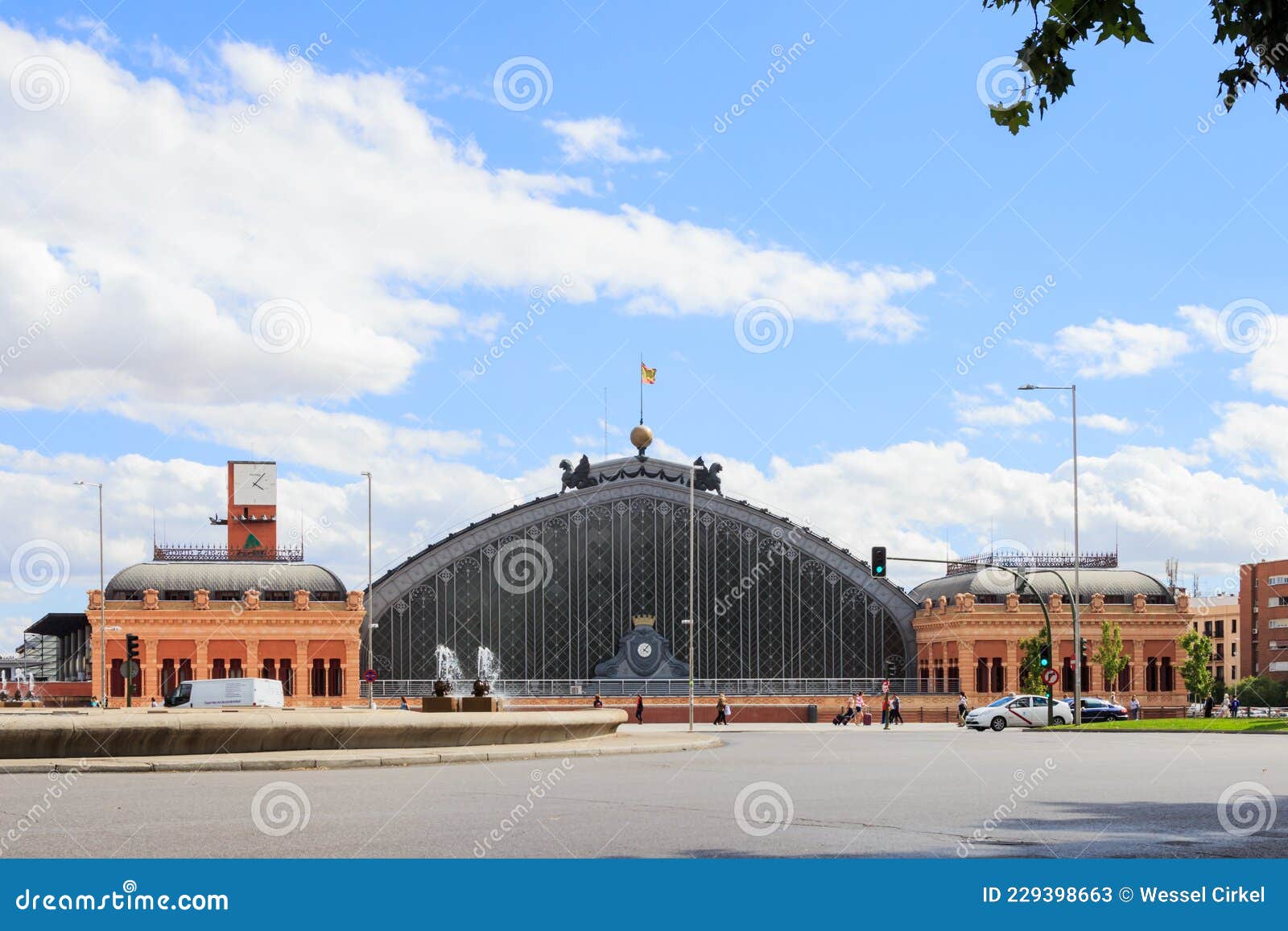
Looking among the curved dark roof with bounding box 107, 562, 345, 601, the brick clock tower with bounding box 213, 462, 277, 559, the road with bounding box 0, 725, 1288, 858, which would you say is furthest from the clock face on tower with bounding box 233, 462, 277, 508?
the road with bounding box 0, 725, 1288, 858

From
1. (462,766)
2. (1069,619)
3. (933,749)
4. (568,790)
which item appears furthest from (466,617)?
(568,790)

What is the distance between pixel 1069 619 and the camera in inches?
3378

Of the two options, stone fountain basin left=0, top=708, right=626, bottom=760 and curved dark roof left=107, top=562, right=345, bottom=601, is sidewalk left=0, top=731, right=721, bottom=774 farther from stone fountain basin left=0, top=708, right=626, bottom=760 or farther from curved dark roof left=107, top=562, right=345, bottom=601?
curved dark roof left=107, top=562, right=345, bottom=601

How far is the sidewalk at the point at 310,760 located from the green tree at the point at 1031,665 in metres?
53.6

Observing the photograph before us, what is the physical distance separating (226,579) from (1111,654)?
158ft

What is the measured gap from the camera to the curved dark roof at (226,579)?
81.0m

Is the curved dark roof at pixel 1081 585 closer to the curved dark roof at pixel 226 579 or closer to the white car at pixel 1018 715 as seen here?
the white car at pixel 1018 715

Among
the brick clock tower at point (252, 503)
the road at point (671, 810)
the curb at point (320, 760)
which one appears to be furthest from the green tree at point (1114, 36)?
the brick clock tower at point (252, 503)

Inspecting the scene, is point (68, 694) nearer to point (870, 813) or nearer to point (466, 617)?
point (466, 617)

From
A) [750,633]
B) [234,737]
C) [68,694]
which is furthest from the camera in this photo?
[750,633]

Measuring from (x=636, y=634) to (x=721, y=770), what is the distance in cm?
5631

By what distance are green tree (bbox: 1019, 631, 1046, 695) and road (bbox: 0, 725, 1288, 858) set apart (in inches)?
2095

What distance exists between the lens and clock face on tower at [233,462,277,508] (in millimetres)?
92125

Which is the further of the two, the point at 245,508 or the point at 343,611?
Result: the point at 245,508
